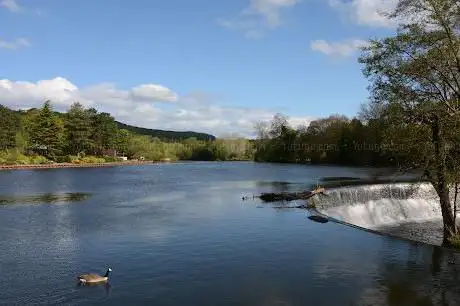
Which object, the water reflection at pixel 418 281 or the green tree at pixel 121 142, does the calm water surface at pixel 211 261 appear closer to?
the water reflection at pixel 418 281

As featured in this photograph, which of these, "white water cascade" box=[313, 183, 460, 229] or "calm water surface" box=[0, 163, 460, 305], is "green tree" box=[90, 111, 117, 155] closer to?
"calm water surface" box=[0, 163, 460, 305]

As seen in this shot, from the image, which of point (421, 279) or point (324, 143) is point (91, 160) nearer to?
point (324, 143)

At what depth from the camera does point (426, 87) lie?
22516mm

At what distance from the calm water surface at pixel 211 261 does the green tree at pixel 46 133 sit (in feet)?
264

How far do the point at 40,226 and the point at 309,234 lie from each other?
53.9 feet

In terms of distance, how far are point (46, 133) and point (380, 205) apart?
9043cm

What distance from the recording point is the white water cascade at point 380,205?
37.1m

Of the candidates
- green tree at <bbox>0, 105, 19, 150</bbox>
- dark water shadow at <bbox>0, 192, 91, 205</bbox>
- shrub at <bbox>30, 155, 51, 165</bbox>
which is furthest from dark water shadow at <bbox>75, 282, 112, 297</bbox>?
shrub at <bbox>30, 155, 51, 165</bbox>

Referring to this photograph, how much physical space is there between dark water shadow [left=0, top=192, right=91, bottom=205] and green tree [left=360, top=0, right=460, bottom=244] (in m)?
29.7

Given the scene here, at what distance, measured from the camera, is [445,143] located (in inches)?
845

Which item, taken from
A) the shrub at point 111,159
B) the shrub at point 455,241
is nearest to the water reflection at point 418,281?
the shrub at point 455,241

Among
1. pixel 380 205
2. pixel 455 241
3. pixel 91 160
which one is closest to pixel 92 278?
pixel 455 241

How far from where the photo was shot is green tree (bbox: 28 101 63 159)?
109375 millimetres

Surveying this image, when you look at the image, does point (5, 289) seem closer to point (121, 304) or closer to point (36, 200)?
point (121, 304)
